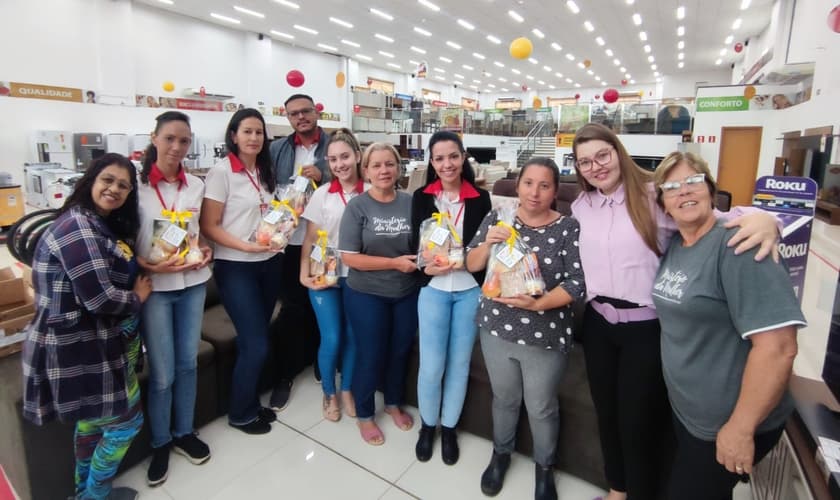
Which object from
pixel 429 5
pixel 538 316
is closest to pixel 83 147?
pixel 429 5

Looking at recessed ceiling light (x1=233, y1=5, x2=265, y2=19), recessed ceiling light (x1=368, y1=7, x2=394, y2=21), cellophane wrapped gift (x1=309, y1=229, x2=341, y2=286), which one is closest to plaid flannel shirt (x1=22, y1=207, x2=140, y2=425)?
cellophane wrapped gift (x1=309, y1=229, x2=341, y2=286)

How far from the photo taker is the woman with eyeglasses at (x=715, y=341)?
1.05 metres

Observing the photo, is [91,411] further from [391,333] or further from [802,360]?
[802,360]

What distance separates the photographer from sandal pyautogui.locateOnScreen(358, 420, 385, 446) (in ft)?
7.43

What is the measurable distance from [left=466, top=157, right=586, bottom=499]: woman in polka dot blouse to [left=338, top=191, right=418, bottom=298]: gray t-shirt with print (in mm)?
362

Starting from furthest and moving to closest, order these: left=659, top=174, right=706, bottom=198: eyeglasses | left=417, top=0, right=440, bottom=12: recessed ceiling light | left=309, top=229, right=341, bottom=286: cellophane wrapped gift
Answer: left=417, top=0, right=440, bottom=12: recessed ceiling light, left=309, top=229, right=341, bottom=286: cellophane wrapped gift, left=659, top=174, right=706, bottom=198: eyeglasses

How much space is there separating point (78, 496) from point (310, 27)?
505 inches

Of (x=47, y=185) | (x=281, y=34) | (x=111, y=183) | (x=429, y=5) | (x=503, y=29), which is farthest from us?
(x=281, y=34)

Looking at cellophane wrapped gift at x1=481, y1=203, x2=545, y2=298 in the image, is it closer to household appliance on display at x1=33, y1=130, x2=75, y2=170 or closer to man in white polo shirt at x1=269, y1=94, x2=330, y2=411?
man in white polo shirt at x1=269, y1=94, x2=330, y2=411

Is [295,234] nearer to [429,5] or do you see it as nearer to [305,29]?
[429,5]

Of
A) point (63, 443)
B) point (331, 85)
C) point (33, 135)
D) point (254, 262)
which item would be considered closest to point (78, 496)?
point (63, 443)

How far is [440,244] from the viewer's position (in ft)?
5.94

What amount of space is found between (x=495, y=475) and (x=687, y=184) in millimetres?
1435

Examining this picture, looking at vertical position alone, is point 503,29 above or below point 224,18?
above
